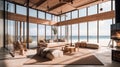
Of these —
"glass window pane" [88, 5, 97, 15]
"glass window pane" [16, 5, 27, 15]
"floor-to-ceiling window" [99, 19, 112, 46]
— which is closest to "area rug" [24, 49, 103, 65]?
"glass window pane" [16, 5, 27, 15]

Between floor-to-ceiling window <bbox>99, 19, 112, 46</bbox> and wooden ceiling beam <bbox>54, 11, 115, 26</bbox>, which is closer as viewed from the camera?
wooden ceiling beam <bbox>54, 11, 115, 26</bbox>

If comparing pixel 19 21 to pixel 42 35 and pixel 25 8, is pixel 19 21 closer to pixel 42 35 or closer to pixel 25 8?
pixel 25 8

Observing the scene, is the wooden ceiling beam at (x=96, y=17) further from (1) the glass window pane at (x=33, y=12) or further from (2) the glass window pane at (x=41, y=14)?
(1) the glass window pane at (x=33, y=12)

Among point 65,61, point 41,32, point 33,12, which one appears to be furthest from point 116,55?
point 33,12

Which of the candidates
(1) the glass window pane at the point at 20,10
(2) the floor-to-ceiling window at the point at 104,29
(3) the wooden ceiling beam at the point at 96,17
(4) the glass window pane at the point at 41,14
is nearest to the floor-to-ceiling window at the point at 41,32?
(4) the glass window pane at the point at 41,14

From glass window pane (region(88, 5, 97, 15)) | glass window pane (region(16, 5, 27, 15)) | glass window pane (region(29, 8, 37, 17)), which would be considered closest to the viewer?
glass window pane (region(16, 5, 27, 15))

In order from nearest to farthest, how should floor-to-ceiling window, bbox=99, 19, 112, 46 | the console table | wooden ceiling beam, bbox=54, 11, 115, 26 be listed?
the console table
wooden ceiling beam, bbox=54, 11, 115, 26
floor-to-ceiling window, bbox=99, 19, 112, 46

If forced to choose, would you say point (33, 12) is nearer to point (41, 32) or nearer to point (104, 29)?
point (41, 32)

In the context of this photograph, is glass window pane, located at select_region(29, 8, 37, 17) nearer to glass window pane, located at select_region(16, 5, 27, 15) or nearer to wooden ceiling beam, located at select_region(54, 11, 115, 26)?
glass window pane, located at select_region(16, 5, 27, 15)

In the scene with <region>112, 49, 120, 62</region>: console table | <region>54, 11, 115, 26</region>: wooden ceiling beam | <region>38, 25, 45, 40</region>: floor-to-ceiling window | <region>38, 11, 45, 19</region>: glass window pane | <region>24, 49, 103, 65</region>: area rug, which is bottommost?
<region>24, 49, 103, 65</region>: area rug

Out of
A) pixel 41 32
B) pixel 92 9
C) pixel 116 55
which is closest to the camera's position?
pixel 116 55

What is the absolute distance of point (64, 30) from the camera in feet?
48.7

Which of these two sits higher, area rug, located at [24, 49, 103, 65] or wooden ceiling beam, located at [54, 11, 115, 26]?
wooden ceiling beam, located at [54, 11, 115, 26]

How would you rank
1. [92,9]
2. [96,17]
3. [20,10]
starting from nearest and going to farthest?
1. [96,17]
2. [20,10]
3. [92,9]
